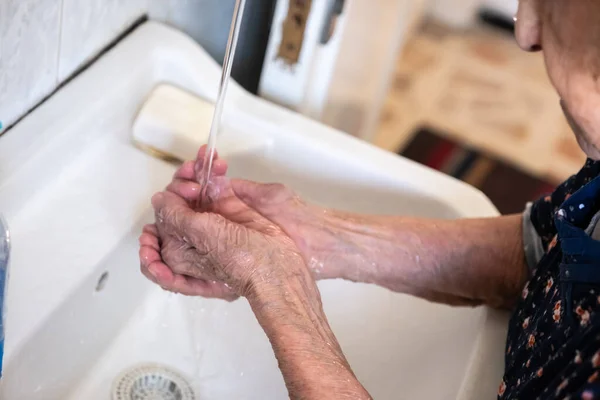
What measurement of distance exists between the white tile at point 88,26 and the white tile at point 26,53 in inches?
0.6

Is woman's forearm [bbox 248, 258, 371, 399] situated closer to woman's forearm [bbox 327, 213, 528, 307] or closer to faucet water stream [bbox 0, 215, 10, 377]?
woman's forearm [bbox 327, 213, 528, 307]

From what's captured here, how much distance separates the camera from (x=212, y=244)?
0.73m

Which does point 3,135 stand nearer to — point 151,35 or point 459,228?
point 151,35

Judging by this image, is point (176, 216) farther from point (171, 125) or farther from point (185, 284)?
point (171, 125)

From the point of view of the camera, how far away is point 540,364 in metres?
0.65

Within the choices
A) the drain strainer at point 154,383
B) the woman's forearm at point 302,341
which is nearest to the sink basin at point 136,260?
the drain strainer at point 154,383

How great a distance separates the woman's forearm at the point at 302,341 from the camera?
63cm

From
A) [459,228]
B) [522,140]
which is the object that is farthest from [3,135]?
[522,140]

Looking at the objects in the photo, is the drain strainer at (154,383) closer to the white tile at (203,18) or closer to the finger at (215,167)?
the finger at (215,167)

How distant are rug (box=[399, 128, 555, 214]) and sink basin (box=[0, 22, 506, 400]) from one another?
1.07 meters

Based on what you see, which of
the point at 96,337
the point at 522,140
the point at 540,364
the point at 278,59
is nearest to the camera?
the point at 540,364

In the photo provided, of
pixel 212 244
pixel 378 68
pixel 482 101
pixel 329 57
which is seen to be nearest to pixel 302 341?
pixel 212 244

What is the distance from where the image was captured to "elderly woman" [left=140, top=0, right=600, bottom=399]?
596mm

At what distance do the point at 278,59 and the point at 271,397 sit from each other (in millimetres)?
468
